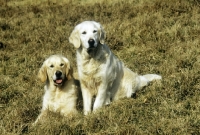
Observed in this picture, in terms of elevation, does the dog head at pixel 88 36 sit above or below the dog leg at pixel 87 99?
above

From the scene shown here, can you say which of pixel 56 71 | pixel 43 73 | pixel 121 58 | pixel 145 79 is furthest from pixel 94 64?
pixel 121 58

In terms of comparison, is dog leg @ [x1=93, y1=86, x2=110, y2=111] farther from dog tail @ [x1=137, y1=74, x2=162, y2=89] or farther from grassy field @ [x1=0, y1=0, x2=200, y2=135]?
dog tail @ [x1=137, y1=74, x2=162, y2=89]

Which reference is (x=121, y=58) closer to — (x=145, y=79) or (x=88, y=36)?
(x=145, y=79)

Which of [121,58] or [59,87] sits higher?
[59,87]

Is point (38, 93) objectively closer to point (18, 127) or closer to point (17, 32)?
point (18, 127)

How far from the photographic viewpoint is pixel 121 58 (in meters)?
6.38

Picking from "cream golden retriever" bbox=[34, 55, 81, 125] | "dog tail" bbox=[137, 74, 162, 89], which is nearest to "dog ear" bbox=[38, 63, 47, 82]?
"cream golden retriever" bbox=[34, 55, 81, 125]

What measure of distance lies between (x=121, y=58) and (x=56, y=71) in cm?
233

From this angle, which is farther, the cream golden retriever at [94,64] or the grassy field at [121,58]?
the cream golden retriever at [94,64]

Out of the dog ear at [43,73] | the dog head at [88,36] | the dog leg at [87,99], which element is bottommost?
the dog leg at [87,99]

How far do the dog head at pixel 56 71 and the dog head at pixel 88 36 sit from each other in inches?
12.1

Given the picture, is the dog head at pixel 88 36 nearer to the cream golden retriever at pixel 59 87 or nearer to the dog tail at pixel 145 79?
the cream golden retriever at pixel 59 87

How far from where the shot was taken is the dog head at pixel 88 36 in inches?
167

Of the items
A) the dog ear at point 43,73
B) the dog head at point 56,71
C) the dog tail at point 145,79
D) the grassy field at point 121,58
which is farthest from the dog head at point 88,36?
the dog tail at point 145,79
